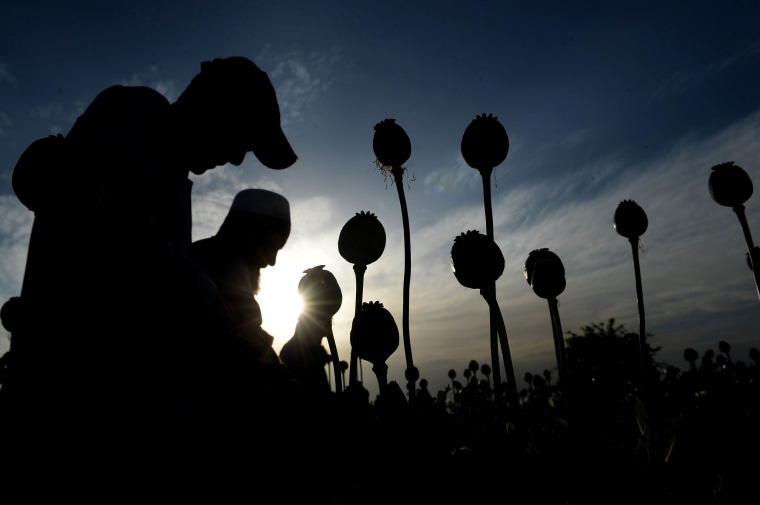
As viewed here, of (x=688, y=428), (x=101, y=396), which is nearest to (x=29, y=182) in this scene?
(x=101, y=396)

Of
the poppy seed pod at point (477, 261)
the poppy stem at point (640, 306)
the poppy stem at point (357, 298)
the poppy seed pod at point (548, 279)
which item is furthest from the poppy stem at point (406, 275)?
the poppy stem at point (640, 306)

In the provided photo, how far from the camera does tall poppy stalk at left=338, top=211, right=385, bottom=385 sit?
351cm

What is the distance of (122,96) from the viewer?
1756 mm

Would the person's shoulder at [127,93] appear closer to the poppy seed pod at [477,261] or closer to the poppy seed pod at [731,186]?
the poppy seed pod at [477,261]

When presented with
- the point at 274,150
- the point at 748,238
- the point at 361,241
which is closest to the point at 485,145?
the point at 361,241

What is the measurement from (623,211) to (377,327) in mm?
2911

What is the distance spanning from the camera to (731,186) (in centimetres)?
361

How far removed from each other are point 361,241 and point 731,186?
2935 millimetres

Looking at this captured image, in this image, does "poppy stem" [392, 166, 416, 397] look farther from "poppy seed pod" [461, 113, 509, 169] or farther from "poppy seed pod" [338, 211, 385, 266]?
"poppy seed pod" [461, 113, 509, 169]

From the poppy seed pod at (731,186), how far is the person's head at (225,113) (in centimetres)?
355

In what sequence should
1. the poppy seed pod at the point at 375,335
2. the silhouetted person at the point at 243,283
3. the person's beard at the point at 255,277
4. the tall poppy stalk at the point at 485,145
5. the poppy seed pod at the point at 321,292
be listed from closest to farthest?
the silhouetted person at the point at 243,283 → the poppy seed pod at the point at 375,335 → the tall poppy stalk at the point at 485,145 → the poppy seed pod at the point at 321,292 → the person's beard at the point at 255,277

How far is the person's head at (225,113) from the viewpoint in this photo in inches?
68.7

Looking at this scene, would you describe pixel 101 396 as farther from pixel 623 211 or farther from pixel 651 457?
pixel 623 211

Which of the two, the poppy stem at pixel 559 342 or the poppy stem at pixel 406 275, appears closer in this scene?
the poppy stem at pixel 559 342
